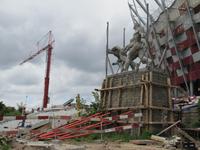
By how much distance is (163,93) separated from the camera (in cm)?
1368

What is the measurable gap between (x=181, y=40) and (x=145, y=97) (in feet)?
80.2

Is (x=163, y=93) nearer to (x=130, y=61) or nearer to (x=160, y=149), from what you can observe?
(x=130, y=61)

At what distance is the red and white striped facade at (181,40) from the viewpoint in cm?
3288

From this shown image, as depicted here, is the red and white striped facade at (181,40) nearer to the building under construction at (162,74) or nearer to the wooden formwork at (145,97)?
the building under construction at (162,74)

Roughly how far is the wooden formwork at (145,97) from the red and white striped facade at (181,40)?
1790 cm

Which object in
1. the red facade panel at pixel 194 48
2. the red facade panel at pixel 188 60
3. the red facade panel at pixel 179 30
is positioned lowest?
the red facade panel at pixel 188 60

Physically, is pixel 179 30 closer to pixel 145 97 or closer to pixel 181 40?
pixel 181 40

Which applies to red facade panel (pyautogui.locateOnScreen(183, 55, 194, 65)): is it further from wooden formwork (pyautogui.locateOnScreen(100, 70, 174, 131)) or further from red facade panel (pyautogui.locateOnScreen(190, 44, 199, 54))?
wooden formwork (pyautogui.locateOnScreen(100, 70, 174, 131))

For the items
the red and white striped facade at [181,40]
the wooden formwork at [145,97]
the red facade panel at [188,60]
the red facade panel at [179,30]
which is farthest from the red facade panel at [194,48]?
the wooden formwork at [145,97]

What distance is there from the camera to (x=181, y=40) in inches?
1403

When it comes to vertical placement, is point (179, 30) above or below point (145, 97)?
above

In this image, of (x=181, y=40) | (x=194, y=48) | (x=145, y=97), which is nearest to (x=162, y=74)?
(x=145, y=97)

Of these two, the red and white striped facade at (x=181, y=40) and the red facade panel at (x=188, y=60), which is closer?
the red and white striped facade at (x=181, y=40)

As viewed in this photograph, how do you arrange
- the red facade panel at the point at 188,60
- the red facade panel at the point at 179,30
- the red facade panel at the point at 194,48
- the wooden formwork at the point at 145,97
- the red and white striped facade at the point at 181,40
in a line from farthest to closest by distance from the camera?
the red facade panel at the point at 179,30 → the red facade panel at the point at 188,60 → the red facade panel at the point at 194,48 → the red and white striped facade at the point at 181,40 → the wooden formwork at the point at 145,97
